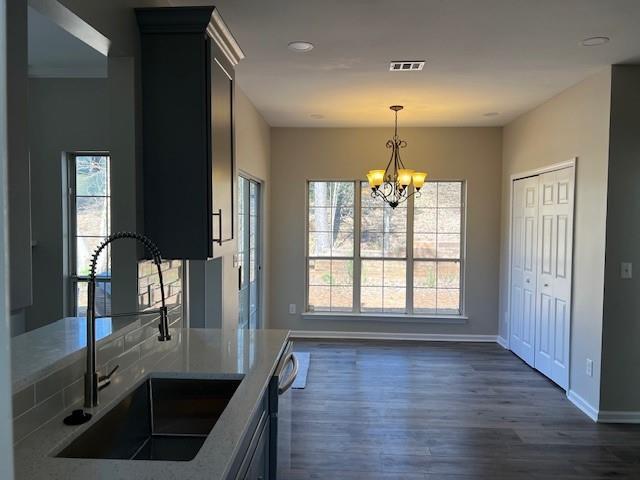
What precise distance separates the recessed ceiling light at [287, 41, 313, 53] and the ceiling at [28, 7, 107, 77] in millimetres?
1167

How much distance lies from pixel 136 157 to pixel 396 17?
1644 mm

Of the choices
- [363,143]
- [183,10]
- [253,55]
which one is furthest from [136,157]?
[363,143]

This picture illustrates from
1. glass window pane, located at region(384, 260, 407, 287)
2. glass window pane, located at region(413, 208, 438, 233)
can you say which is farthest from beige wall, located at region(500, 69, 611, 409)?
glass window pane, located at region(384, 260, 407, 287)

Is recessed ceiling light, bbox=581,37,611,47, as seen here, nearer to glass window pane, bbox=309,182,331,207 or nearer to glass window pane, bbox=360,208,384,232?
glass window pane, bbox=360,208,384,232

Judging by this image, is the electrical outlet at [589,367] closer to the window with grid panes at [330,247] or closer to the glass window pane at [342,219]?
the window with grid panes at [330,247]

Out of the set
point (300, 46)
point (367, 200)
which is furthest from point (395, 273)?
point (300, 46)

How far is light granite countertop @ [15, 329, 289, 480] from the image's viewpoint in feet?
3.53

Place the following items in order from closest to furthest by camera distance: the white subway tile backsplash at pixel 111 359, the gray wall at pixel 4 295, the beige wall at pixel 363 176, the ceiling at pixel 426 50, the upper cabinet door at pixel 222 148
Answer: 1. the gray wall at pixel 4 295
2. the white subway tile backsplash at pixel 111 359
3. the upper cabinet door at pixel 222 148
4. the ceiling at pixel 426 50
5. the beige wall at pixel 363 176

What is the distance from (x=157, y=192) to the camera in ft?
6.65

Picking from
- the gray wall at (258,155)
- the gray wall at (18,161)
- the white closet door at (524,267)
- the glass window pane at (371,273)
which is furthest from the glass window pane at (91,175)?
the white closet door at (524,267)

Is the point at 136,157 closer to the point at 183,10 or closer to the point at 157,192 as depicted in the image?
the point at 157,192

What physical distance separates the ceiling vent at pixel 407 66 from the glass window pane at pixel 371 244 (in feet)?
8.69

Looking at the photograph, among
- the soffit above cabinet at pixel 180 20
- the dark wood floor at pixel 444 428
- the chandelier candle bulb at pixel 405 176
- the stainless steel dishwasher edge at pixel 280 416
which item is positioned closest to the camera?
the stainless steel dishwasher edge at pixel 280 416

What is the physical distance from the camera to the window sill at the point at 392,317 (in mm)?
5754
